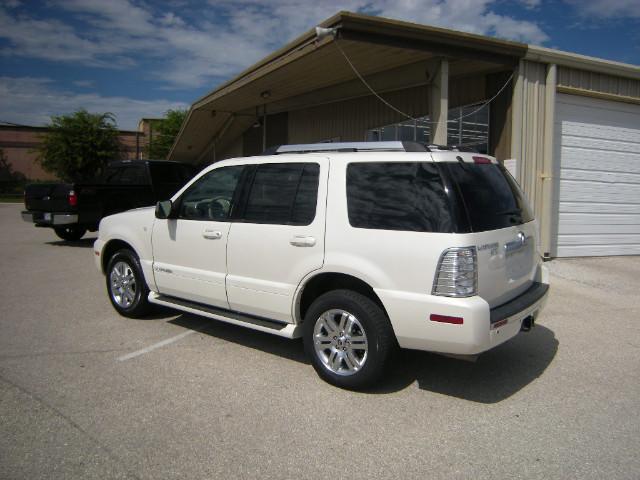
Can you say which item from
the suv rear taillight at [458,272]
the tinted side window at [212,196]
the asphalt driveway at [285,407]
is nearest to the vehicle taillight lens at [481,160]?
the suv rear taillight at [458,272]

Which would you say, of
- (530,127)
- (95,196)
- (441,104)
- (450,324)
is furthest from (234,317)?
(95,196)

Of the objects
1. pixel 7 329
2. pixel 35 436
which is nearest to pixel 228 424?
pixel 35 436

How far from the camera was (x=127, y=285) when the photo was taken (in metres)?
5.91

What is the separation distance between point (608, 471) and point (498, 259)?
1.45m

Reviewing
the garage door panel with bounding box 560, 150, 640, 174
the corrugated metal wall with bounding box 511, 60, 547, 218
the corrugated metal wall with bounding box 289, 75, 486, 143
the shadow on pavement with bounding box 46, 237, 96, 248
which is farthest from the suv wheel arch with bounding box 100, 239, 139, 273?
the garage door panel with bounding box 560, 150, 640, 174

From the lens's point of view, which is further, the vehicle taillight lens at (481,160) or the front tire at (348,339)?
the vehicle taillight lens at (481,160)

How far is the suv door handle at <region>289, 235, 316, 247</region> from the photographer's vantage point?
4152mm

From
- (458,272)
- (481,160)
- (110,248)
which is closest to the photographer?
(458,272)

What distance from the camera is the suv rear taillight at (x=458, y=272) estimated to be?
3484mm

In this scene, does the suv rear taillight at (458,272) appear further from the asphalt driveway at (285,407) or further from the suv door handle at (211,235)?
the suv door handle at (211,235)

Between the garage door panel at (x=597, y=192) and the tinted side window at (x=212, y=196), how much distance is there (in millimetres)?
7096

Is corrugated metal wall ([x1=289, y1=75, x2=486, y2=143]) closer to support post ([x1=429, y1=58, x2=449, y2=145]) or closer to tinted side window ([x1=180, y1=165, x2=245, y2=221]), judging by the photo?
support post ([x1=429, y1=58, x2=449, y2=145])

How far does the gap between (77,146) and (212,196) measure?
3684 cm

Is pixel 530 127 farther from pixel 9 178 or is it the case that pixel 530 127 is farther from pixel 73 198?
pixel 9 178
